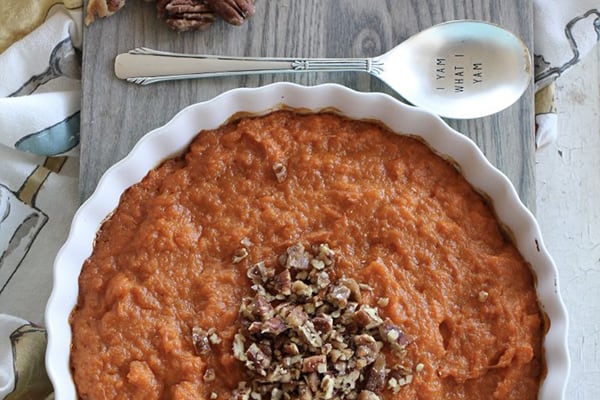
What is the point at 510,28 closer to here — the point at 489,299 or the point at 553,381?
the point at 489,299

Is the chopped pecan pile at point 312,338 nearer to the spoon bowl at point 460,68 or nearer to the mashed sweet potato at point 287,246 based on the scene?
the mashed sweet potato at point 287,246

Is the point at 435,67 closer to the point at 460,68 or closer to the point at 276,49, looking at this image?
the point at 460,68

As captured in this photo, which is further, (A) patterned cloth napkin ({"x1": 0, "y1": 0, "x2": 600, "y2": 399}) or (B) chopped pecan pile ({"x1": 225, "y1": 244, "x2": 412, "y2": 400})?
(A) patterned cloth napkin ({"x1": 0, "y1": 0, "x2": 600, "y2": 399})

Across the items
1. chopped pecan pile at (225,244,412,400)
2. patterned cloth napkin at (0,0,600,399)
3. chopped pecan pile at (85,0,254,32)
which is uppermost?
chopped pecan pile at (85,0,254,32)

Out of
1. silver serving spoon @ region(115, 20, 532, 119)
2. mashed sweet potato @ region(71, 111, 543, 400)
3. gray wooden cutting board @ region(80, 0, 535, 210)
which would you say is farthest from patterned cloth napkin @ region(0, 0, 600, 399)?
mashed sweet potato @ region(71, 111, 543, 400)

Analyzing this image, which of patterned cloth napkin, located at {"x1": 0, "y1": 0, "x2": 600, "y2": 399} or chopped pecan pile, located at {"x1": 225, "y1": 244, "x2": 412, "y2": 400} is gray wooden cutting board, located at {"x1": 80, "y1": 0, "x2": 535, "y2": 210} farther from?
chopped pecan pile, located at {"x1": 225, "y1": 244, "x2": 412, "y2": 400}
